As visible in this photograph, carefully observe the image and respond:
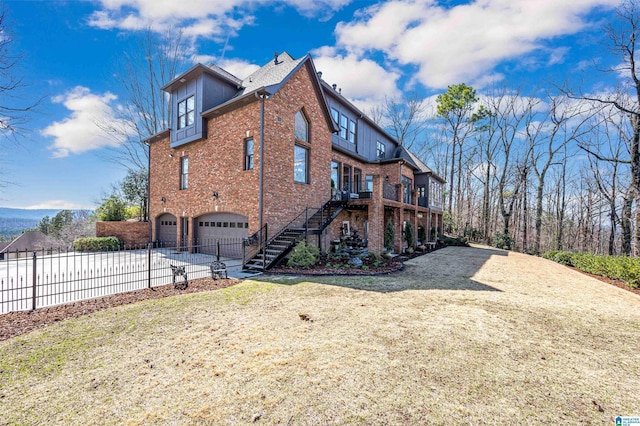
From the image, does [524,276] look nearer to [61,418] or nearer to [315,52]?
[61,418]

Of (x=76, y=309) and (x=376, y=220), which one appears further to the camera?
(x=376, y=220)

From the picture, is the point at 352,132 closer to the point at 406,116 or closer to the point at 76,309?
the point at 76,309

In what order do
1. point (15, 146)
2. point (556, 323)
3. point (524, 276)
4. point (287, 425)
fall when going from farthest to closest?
point (524, 276)
point (15, 146)
point (556, 323)
point (287, 425)

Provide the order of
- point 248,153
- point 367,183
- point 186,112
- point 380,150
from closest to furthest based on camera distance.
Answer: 1. point 248,153
2. point 186,112
3. point 367,183
4. point 380,150

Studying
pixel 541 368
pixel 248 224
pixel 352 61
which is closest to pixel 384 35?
pixel 352 61

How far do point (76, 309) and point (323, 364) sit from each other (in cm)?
551

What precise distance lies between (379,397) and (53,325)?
18.6 ft

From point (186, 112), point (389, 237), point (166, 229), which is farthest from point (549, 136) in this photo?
point (166, 229)

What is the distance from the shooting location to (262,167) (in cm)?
1078

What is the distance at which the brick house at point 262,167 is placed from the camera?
11.1 metres

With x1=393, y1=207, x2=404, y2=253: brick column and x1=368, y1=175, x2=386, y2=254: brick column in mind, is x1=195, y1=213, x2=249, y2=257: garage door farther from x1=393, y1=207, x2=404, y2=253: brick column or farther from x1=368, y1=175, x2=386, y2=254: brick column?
x1=393, y1=207, x2=404, y2=253: brick column

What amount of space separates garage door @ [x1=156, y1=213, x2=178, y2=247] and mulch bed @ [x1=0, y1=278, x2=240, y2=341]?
30.4 ft

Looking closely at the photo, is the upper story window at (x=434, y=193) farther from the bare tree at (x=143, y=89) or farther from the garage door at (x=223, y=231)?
the bare tree at (x=143, y=89)

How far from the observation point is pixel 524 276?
10609 millimetres
